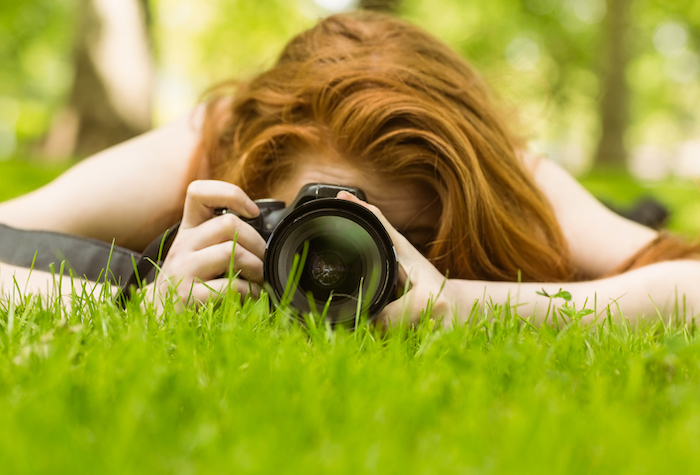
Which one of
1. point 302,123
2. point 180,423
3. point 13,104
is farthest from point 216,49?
point 180,423

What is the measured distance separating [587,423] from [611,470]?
106mm

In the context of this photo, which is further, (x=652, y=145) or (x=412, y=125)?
(x=652, y=145)

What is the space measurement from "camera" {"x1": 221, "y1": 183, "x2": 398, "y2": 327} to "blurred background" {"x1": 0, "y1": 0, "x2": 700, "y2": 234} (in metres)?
1.24

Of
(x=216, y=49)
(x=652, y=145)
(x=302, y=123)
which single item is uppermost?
(x=216, y=49)

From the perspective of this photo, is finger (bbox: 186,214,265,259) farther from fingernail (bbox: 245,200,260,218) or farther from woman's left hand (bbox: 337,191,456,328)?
woman's left hand (bbox: 337,191,456,328)

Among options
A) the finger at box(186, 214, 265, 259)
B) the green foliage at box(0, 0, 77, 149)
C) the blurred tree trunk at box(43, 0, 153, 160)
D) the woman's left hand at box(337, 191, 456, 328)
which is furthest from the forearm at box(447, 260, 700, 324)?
the green foliage at box(0, 0, 77, 149)

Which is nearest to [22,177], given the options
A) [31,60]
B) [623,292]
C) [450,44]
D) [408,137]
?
[450,44]

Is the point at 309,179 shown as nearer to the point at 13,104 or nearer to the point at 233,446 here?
the point at 233,446

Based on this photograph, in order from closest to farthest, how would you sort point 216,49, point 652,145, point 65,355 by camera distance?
point 65,355
point 216,49
point 652,145

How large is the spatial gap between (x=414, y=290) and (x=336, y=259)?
0.20 m

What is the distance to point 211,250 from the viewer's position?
1.35 m

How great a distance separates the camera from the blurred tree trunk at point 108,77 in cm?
548

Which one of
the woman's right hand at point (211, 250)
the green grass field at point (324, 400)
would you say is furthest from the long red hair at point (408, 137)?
the green grass field at point (324, 400)

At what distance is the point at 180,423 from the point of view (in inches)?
31.1
